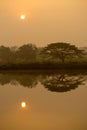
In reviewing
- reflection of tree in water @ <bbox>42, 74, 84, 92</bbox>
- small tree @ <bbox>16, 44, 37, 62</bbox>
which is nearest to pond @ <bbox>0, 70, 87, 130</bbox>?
reflection of tree in water @ <bbox>42, 74, 84, 92</bbox>

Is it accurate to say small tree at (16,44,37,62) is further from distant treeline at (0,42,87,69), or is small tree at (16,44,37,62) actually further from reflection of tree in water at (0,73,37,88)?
reflection of tree in water at (0,73,37,88)

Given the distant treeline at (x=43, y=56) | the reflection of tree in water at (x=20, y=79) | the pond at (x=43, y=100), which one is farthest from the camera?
the distant treeline at (x=43, y=56)

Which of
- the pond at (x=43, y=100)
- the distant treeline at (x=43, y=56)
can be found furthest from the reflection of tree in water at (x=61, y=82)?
Answer: the distant treeline at (x=43, y=56)

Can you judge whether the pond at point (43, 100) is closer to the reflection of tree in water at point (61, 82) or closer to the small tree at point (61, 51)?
the reflection of tree in water at point (61, 82)

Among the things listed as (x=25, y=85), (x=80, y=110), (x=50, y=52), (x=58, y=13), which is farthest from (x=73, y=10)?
(x=80, y=110)

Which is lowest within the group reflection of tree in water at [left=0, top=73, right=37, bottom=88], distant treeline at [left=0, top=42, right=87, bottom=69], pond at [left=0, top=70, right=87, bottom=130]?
pond at [left=0, top=70, right=87, bottom=130]

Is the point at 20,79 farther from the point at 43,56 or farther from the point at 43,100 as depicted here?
the point at 43,100

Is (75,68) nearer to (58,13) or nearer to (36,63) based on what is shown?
(36,63)
